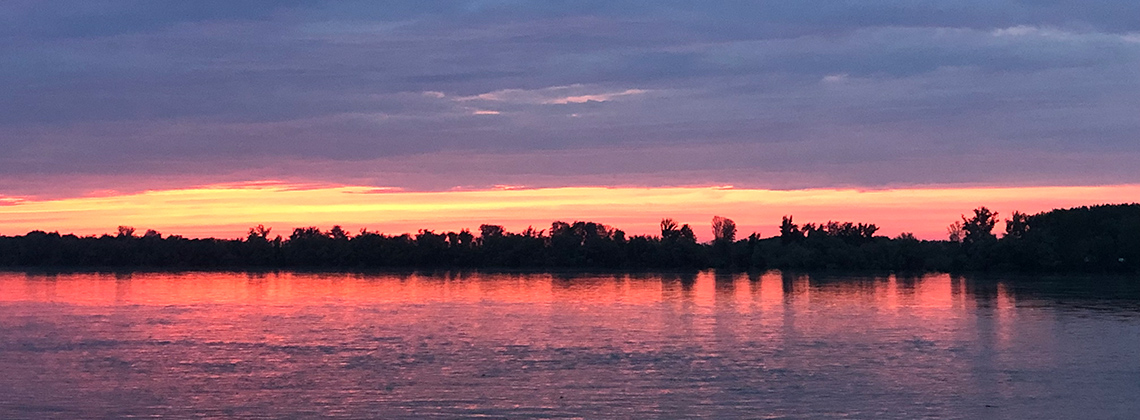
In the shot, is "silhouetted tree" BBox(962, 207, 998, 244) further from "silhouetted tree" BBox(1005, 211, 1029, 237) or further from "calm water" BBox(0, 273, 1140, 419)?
"calm water" BBox(0, 273, 1140, 419)

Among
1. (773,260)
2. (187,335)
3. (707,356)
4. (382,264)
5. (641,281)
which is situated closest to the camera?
(707,356)

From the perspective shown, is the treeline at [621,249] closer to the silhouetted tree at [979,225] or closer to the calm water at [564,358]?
the silhouetted tree at [979,225]

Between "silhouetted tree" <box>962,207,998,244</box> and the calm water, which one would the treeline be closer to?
"silhouetted tree" <box>962,207,998,244</box>

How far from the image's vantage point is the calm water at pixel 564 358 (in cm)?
1770

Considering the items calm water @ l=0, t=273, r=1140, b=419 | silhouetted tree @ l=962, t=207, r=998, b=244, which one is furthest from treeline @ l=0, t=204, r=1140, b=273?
calm water @ l=0, t=273, r=1140, b=419

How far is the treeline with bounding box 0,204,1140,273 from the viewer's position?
261 ft

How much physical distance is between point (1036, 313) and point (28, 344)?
31632mm

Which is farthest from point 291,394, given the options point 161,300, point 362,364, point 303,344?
point 161,300

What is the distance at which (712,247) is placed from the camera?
307 ft

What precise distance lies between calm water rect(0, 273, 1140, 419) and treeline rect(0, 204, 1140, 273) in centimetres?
3769

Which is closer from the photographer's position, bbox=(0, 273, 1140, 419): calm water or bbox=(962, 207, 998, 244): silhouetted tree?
bbox=(0, 273, 1140, 419): calm water

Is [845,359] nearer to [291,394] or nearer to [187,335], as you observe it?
[291,394]

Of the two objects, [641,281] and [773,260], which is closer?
[641,281]

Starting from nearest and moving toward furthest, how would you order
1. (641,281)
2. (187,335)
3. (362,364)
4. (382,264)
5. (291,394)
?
(291,394)
(362,364)
(187,335)
(641,281)
(382,264)
